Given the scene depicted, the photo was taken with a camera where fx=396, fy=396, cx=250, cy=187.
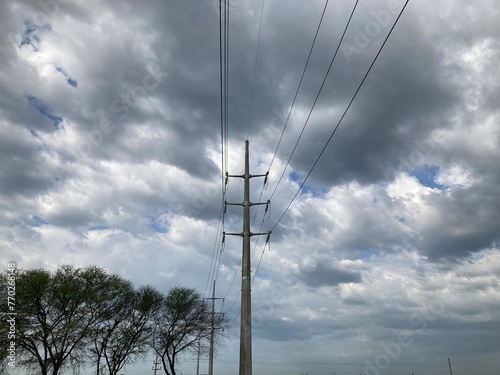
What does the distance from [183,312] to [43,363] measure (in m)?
16.8

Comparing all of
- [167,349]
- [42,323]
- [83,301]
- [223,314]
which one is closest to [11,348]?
[42,323]

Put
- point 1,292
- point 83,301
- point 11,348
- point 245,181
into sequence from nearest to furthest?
point 245,181
point 11,348
point 1,292
point 83,301

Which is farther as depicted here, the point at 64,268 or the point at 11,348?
the point at 64,268

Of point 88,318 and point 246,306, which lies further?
point 88,318

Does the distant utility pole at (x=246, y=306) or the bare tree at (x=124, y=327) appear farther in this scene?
the bare tree at (x=124, y=327)

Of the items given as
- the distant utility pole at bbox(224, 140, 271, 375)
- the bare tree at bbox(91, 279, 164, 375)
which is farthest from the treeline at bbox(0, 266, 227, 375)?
the distant utility pole at bbox(224, 140, 271, 375)

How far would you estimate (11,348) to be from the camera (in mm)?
34344

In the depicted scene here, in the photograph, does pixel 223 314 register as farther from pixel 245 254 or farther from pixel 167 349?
pixel 245 254

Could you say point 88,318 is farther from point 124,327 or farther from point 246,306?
point 246,306

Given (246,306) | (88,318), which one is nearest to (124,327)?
(88,318)

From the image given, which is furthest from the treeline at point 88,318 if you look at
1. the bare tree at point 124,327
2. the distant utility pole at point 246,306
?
the distant utility pole at point 246,306

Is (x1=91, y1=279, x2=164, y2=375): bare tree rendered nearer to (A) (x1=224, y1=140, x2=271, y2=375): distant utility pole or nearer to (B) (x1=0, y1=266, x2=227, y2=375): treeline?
(B) (x1=0, y1=266, x2=227, y2=375): treeline

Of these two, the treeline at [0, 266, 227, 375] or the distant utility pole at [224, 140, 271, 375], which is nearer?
the distant utility pole at [224, 140, 271, 375]

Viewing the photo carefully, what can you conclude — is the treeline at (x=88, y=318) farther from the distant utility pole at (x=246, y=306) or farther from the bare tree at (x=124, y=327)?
the distant utility pole at (x=246, y=306)
